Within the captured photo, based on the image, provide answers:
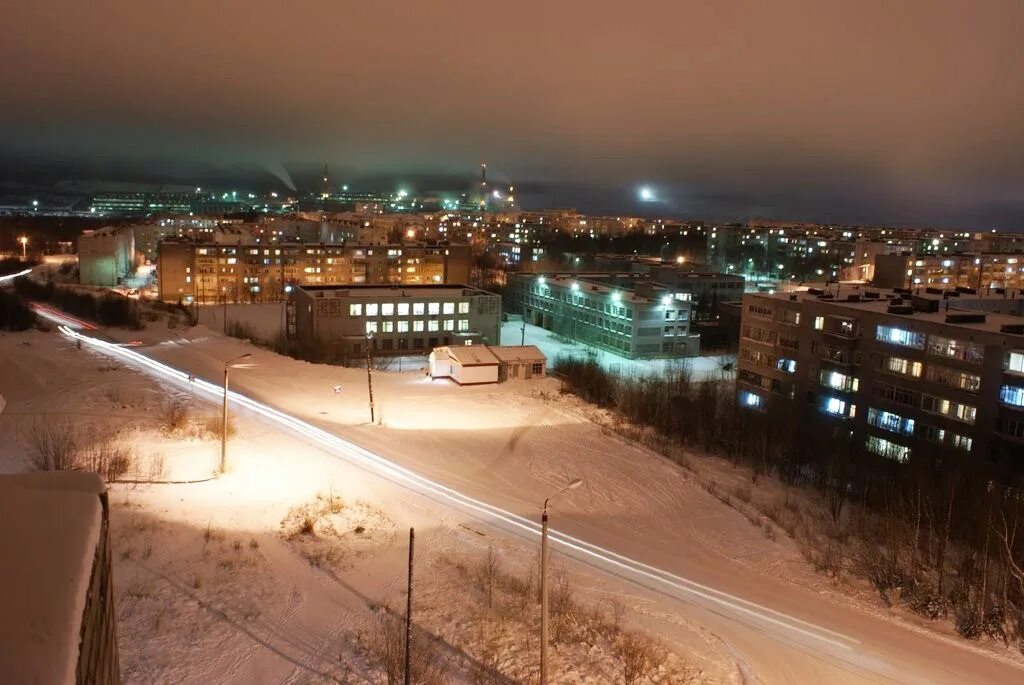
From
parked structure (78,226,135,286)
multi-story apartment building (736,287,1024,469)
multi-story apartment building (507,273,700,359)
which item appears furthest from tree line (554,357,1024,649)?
parked structure (78,226,135,286)

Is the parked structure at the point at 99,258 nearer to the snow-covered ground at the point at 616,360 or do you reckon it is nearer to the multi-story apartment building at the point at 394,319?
the multi-story apartment building at the point at 394,319

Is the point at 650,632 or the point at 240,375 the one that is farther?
the point at 240,375

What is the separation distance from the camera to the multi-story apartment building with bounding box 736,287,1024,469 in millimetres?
17047

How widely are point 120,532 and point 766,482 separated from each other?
40.8ft

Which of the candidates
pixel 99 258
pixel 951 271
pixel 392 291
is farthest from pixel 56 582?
pixel 951 271

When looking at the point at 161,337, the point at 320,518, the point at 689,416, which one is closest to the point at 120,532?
the point at 320,518

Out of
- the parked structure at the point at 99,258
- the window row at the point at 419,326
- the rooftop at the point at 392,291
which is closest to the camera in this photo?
the window row at the point at 419,326

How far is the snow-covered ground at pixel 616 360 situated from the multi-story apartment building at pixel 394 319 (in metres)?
2.57

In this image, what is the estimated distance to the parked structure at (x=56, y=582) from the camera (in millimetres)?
1695

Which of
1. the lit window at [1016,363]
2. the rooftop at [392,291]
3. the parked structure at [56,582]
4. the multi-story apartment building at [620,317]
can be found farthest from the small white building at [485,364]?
the parked structure at [56,582]

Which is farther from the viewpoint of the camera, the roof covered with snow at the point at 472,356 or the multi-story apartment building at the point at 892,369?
the roof covered with snow at the point at 472,356

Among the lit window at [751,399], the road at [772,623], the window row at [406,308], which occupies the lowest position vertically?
the lit window at [751,399]

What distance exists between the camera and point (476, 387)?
859 inches

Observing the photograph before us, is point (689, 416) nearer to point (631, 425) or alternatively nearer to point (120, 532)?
point (631, 425)
